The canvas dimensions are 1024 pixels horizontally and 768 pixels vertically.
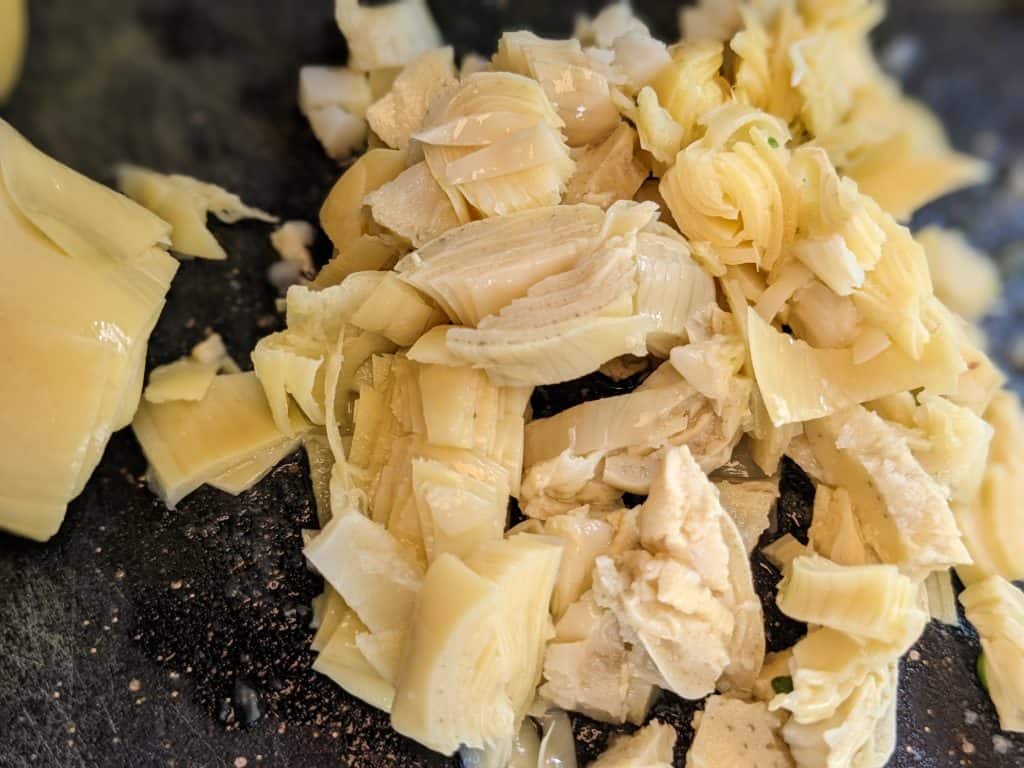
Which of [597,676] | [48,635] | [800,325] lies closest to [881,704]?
[597,676]

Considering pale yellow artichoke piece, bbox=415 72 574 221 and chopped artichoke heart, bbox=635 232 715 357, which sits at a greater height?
pale yellow artichoke piece, bbox=415 72 574 221

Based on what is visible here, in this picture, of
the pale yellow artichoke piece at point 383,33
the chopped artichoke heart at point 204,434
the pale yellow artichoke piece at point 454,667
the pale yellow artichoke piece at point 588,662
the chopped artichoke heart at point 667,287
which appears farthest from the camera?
the pale yellow artichoke piece at point 383,33

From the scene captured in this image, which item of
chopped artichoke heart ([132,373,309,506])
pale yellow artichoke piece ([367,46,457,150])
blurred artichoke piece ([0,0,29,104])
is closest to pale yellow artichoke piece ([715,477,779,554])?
chopped artichoke heart ([132,373,309,506])

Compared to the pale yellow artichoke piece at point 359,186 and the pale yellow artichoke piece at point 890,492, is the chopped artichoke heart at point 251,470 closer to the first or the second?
the pale yellow artichoke piece at point 359,186

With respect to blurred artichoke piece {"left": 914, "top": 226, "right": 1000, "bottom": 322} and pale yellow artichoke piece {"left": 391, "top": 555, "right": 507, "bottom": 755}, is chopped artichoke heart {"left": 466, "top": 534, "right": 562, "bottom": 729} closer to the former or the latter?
pale yellow artichoke piece {"left": 391, "top": 555, "right": 507, "bottom": 755}

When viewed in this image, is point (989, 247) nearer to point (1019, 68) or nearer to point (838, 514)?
point (1019, 68)

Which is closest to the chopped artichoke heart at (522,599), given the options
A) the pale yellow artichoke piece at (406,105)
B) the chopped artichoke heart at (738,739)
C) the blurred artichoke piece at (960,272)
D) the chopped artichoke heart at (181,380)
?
the chopped artichoke heart at (738,739)
